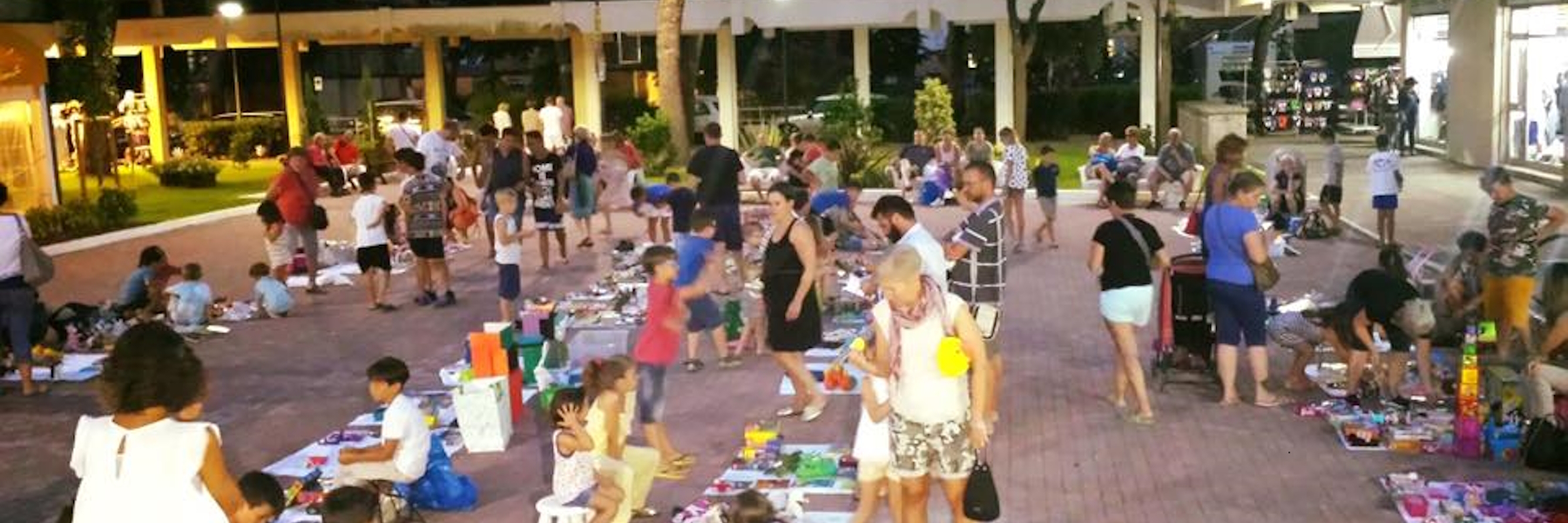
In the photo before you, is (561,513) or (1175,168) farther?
(1175,168)

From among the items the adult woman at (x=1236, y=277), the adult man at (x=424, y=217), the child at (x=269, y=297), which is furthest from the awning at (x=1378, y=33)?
the adult woman at (x=1236, y=277)

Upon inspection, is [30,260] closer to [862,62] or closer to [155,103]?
[862,62]

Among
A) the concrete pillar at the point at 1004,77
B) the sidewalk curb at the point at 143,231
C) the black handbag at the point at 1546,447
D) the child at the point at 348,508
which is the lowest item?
the black handbag at the point at 1546,447

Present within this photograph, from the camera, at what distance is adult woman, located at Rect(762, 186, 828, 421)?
35.3ft

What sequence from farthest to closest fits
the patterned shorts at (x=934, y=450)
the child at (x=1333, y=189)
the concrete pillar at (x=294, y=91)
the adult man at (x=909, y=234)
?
the concrete pillar at (x=294, y=91) < the child at (x=1333, y=189) < the adult man at (x=909, y=234) < the patterned shorts at (x=934, y=450)

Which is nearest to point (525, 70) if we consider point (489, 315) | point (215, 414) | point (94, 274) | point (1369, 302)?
point (94, 274)

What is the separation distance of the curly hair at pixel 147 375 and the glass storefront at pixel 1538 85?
2263 centimetres

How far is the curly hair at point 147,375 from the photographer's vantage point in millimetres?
5090

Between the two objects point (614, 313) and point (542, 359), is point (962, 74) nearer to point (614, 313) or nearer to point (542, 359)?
point (614, 313)

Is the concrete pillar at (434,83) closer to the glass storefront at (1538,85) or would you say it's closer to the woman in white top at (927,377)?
the glass storefront at (1538,85)

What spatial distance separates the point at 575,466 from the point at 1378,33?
121 feet

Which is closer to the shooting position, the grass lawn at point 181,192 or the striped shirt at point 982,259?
the striped shirt at point 982,259

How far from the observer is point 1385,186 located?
1767cm

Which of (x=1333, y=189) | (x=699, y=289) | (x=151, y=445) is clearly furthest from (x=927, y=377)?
(x=1333, y=189)
